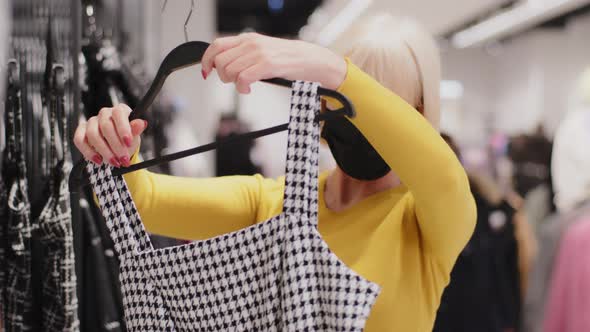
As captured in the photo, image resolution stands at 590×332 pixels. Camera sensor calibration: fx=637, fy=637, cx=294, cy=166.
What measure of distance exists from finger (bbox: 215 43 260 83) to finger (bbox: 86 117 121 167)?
17 centimetres

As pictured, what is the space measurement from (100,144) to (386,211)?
0.37 m

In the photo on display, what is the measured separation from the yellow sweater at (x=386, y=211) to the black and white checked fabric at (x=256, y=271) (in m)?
0.08

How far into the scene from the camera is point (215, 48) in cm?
63

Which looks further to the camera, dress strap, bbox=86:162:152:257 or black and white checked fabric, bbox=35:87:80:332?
black and white checked fabric, bbox=35:87:80:332

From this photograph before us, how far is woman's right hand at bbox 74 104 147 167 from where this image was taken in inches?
27.6

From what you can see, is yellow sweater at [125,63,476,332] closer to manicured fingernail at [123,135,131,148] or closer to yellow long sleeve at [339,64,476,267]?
yellow long sleeve at [339,64,476,267]

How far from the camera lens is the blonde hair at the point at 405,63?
31.0 inches

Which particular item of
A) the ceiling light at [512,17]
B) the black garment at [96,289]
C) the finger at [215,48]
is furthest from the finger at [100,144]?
the ceiling light at [512,17]

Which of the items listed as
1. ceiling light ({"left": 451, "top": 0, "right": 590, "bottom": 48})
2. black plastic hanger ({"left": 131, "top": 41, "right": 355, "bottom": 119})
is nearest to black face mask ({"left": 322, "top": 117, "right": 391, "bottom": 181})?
black plastic hanger ({"left": 131, "top": 41, "right": 355, "bottom": 119})

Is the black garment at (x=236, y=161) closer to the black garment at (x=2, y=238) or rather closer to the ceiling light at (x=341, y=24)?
the ceiling light at (x=341, y=24)

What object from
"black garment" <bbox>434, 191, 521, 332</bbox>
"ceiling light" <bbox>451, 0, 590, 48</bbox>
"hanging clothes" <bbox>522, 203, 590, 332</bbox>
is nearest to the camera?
"hanging clothes" <bbox>522, 203, 590, 332</bbox>

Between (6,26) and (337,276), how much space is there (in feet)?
3.19

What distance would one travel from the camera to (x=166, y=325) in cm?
73

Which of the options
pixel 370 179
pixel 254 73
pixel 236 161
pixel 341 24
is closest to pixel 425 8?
pixel 341 24
